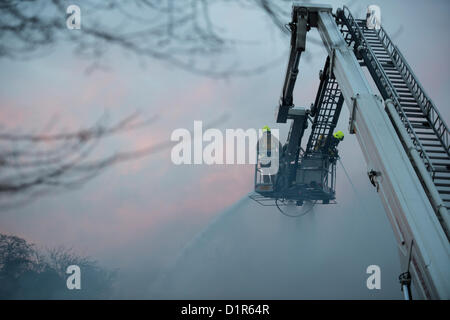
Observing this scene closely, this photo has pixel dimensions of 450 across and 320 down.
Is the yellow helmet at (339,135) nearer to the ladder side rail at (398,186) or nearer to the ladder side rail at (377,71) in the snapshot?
the ladder side rail at (377,71)

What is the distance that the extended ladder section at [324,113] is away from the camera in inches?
478

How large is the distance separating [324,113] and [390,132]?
7.24 m

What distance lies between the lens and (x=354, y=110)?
23.2 feet

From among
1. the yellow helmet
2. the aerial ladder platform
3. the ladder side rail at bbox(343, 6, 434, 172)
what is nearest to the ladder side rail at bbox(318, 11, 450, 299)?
the aerial ladder platform

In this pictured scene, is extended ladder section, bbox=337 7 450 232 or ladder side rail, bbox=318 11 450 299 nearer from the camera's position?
ladder side rail, bbox=318 11 450 299

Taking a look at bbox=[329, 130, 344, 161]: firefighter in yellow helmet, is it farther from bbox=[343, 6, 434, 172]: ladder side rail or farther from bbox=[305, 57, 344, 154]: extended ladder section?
bbox=[343, 6, 434, 172]: ladder side rail

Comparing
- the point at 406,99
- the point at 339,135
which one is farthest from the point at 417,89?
the point at 339,135

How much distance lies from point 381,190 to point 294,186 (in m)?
9.59

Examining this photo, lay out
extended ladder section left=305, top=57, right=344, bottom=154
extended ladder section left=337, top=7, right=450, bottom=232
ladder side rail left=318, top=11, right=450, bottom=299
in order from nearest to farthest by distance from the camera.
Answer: ladder side rail left=318, top=11, right=450, bottom=299 < extended ladder section left=337, top=7, right=450, bottom=232 < extended ladder section left=305, top=57, right=344, bottom=154

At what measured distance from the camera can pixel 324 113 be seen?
13.5 metres

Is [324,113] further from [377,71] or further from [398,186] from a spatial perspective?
[398,186]

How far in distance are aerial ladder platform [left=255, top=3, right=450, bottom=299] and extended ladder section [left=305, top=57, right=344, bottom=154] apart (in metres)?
0.03

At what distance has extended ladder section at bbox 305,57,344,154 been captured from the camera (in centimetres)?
1214
